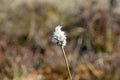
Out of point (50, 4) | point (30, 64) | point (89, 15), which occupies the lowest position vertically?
point (30, 64)

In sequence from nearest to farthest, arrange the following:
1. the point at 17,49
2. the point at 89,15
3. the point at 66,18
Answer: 1. the point at 17,49
2. the point at 89,15
3. the point at 66,18

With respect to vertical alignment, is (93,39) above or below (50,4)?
below

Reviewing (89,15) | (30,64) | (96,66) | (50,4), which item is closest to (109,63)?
(96,66)

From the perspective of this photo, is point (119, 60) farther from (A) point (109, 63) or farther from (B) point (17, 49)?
(B) point (17, 49)

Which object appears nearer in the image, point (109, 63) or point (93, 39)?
point (109, 63)

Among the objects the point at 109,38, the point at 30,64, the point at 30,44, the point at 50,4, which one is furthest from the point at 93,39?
the point at 50,4

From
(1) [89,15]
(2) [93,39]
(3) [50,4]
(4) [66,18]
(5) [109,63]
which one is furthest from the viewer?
(3) [50,4]
